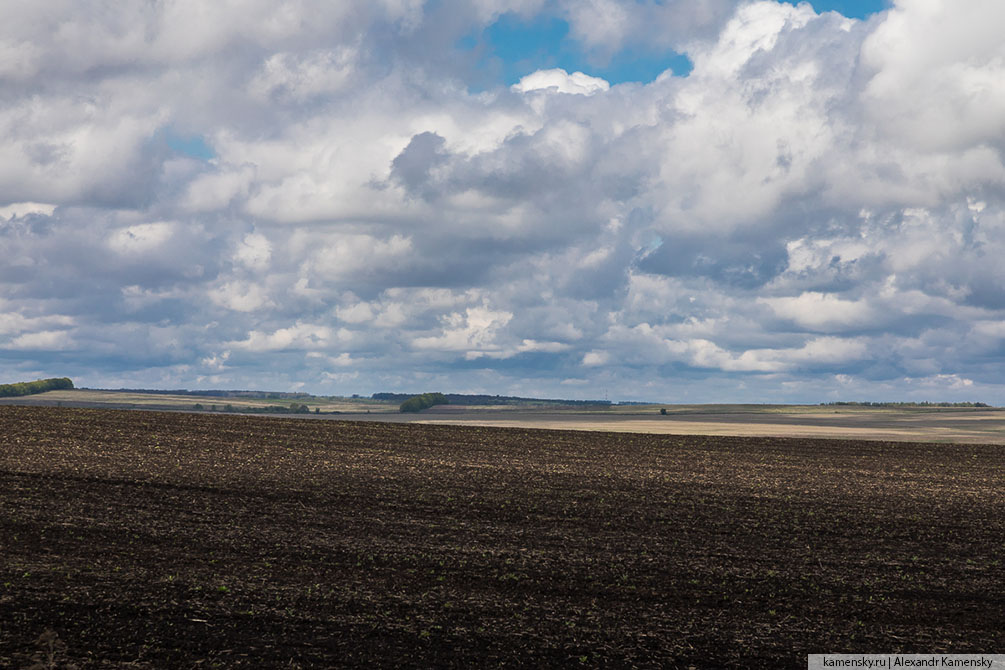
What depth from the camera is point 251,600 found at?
53.4 feet

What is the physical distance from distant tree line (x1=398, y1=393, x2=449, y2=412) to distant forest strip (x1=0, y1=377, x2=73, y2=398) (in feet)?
223

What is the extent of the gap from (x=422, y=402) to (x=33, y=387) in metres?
73.1

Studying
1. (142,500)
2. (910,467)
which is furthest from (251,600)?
(910,467)

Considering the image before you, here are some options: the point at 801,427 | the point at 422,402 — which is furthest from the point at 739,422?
the point at 422,402

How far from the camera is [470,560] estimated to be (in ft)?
65.5

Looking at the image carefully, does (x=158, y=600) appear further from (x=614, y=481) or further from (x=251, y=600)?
(x=614, y=481)

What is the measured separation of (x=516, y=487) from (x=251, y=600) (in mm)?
15925

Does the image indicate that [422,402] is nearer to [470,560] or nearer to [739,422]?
[739,422]

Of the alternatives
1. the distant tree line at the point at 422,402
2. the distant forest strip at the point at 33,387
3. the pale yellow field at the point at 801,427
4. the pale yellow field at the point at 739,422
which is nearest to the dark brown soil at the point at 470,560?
the pale yellow field at the point at 801,427

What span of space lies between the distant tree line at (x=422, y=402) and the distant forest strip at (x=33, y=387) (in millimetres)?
68087

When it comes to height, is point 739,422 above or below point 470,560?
above

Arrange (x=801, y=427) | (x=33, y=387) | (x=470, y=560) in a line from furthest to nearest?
1. (x=33, y=387)
2. (x=801, y=427)
3. (x=470, y=560)

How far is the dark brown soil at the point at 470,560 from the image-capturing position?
563 inches

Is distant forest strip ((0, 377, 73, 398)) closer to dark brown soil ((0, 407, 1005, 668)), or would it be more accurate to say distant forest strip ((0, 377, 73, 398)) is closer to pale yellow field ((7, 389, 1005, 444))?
pale yellow field ((7, 389, 1005, 444))
